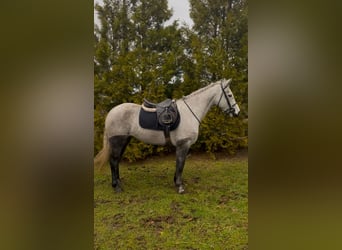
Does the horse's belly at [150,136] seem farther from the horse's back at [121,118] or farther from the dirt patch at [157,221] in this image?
the dirt patch at [157,221]

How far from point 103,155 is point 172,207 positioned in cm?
69

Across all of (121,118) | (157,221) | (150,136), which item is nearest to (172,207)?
(157,221)

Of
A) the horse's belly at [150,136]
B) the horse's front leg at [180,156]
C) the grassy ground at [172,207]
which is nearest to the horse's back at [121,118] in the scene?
the horse's belly at [150,136]

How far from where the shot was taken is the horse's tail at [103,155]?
8.14ft

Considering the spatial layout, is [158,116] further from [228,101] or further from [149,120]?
[228,101]

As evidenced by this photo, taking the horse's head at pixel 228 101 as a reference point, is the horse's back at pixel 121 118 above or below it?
below

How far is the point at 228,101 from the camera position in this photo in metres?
2.49

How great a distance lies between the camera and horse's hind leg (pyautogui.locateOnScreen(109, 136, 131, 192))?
2486mm

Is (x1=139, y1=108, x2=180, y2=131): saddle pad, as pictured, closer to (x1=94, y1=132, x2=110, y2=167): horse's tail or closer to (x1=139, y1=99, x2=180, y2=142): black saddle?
(x1=139, y1=99, x2=180, y2=142): black saddle

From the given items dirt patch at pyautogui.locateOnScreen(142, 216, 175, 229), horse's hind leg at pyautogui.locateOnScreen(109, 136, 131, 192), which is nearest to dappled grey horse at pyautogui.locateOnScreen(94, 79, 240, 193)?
horse's hind leg at pyautogui.locateOnScreen(109, 136, 131, 192)

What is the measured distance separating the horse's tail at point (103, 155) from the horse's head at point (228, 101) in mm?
958
